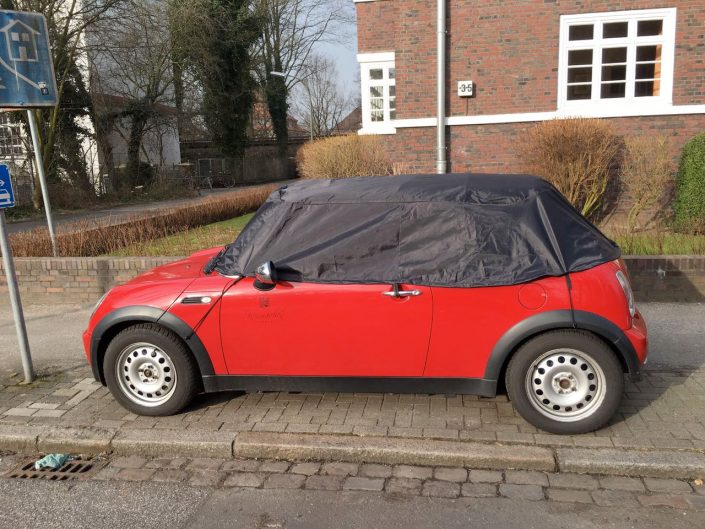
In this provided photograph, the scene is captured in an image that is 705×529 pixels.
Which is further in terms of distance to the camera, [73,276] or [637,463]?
[73,276]

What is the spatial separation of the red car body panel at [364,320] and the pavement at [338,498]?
666 millimetres

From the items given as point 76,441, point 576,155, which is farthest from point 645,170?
point 76,441

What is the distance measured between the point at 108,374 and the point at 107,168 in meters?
23.8

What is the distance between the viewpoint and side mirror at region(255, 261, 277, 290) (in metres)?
4.02

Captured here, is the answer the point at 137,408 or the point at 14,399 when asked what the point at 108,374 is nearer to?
the point at 137,408

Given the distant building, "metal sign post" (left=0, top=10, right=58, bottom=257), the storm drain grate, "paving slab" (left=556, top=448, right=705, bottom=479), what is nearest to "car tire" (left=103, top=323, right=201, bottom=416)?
the storm drain grate

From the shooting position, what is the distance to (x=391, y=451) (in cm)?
381

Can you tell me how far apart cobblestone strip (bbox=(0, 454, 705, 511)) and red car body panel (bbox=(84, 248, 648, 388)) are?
24.7 inches

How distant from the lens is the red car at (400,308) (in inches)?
154

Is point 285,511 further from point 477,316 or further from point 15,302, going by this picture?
point 15,302

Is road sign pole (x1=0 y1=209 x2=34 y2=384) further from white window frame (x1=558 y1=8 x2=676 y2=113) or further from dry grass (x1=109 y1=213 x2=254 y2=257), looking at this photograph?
white window frame (x1=558 y1=8 x2=676 y2=113)

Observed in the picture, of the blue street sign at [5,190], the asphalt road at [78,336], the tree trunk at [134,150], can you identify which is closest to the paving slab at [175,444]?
the asphalt road at [78,336]

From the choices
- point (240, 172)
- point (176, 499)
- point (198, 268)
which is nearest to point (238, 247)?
point (198, 268)

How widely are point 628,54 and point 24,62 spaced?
37.8 ft
